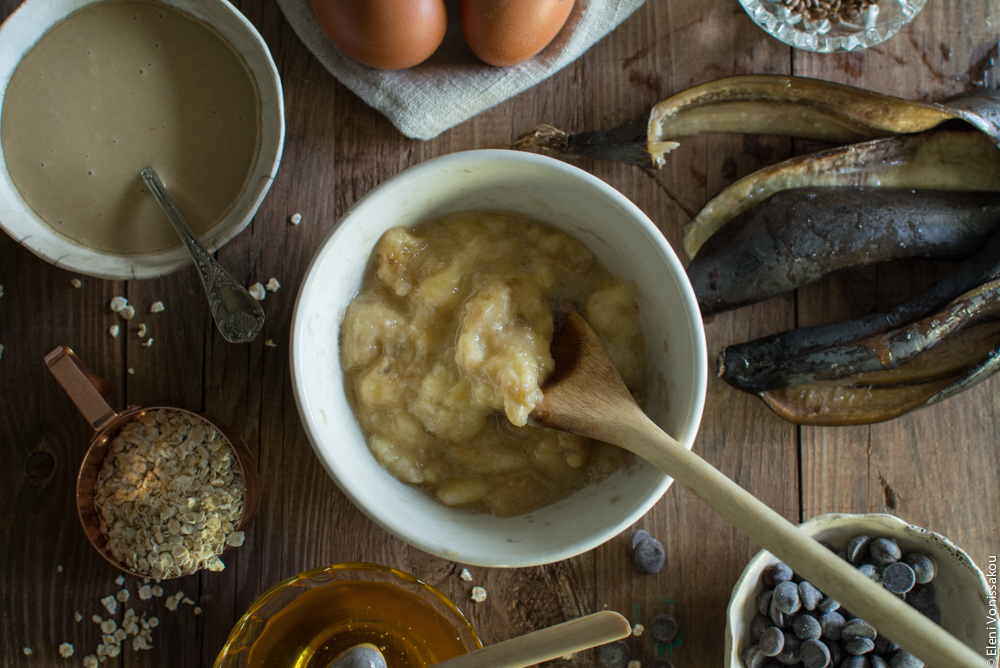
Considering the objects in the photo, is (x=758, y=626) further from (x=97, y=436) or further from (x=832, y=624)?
(x=97, y=436)

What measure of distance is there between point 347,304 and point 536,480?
1.29 feet

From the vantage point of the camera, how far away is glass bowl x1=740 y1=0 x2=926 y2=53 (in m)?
1.35

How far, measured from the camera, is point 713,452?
1330mm

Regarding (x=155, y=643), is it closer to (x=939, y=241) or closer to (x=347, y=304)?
(x=347, y=304)

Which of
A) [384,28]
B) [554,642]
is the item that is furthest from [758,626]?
[384,28]

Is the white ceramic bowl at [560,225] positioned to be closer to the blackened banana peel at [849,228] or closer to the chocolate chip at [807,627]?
the blackened banana peel at [849,228]

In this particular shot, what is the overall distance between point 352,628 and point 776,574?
722 millimetres

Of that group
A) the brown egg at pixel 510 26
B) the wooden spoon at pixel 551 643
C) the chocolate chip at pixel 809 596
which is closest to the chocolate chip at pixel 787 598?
the chocolate chip at pixel 809 596

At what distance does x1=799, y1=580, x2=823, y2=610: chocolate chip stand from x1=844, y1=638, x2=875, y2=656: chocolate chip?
8 cm

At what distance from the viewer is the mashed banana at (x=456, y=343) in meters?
1.06

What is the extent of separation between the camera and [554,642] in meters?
0.96

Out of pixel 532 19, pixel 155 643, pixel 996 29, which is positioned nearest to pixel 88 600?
pixel 155 643

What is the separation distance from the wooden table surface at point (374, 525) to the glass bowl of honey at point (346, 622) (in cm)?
10

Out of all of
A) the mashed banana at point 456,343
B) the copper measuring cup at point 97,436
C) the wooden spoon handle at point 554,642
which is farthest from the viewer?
the copper measuring cup at point 97,436
